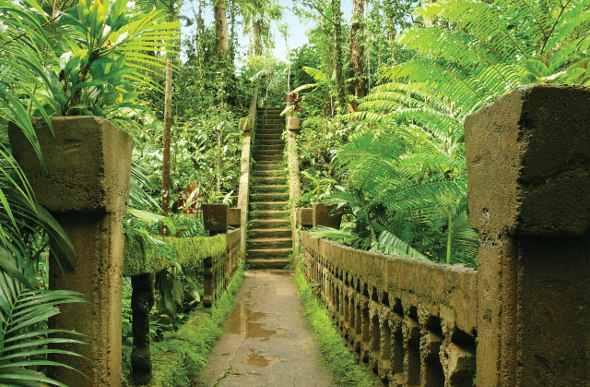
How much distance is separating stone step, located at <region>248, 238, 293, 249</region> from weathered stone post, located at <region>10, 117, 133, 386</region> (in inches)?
299

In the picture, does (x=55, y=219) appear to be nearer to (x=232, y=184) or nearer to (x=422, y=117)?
(x=422, y=117)

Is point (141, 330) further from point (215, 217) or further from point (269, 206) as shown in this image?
point (269, 206)

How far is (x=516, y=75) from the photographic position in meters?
3.22

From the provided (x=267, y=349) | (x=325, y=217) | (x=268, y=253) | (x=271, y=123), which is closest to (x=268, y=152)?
(x=271, y=123)

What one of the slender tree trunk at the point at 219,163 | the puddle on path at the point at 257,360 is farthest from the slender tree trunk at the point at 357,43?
the puddle on path at the point at 257,360

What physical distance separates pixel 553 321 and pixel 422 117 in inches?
106

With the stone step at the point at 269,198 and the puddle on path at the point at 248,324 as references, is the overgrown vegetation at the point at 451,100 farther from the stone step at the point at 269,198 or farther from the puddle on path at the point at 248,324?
the stone step at the point at 269,198

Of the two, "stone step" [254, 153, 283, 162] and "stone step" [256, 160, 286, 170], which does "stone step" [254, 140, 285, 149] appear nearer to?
"stone step" [254, 153, 283, 162]

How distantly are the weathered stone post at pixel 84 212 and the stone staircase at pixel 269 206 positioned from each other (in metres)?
7.16

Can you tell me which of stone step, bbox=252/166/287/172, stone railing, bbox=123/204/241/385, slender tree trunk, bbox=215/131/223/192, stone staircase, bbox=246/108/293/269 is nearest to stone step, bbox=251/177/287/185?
stone staircase, bbox=246/108/293/269

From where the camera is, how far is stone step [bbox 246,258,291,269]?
29.0 feet

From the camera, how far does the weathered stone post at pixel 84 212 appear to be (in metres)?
1.71

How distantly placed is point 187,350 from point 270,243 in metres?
6.58

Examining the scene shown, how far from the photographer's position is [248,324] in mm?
4633
